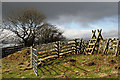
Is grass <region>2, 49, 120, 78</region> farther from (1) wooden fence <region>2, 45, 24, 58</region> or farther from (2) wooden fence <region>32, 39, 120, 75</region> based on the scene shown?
(1) wooden fence <region>2, 45, 24, 58</region>

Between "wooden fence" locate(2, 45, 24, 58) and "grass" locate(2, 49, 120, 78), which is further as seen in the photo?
"wooden fence" locate(2, 45, 24, 58)

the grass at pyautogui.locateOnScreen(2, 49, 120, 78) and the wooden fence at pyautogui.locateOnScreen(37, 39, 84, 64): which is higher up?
the wooden fence at pyautogui.locateOnScreen(37, 39, 84, 64)

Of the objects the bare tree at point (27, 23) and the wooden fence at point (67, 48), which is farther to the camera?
the bare tree at point (27, 23)

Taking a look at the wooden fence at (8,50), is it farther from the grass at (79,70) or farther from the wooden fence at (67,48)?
the grass at (79,70)

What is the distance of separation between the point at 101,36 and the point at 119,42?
2.79 m

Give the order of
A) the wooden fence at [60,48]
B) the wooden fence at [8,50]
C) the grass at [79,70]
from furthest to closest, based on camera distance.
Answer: the wooden fence at [8,50]
the wooden fence at [60,48]
the grass at [79,70]

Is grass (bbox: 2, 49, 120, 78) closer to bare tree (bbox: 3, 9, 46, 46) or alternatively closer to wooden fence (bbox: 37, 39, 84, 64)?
wooden fence (bbox: 37, 39, 84, 64)

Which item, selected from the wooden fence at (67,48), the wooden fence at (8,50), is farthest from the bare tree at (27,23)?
the wooden fence at (67,48)

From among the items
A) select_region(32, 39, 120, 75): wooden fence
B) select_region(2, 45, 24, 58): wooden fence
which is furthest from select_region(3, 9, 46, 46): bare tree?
select_region(32, 39, 120, 75): wooden fence

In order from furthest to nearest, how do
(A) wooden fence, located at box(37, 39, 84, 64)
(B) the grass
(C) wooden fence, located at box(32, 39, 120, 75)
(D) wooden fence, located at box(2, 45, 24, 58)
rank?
1. (D) wooden fence, located at box(2, 45, 24, 58)
2. (A) wooden fence, located at box(37, 39, 84, 64)
3. (C) wooden fence, located at box(32, 39, 120, 75)
4. (B) the grass

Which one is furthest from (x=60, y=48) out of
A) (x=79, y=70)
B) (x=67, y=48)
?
(x=79, y=70)

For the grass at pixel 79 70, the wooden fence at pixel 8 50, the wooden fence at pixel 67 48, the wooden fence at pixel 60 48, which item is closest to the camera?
the grass at pixel 79 70

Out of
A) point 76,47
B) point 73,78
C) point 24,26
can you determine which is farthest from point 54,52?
point 24,26

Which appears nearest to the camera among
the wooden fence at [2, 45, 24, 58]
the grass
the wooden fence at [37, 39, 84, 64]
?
the grass
